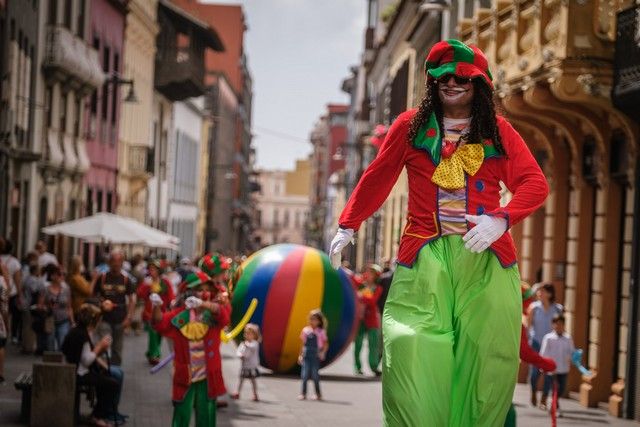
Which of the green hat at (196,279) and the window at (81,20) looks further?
the window at (81,20)

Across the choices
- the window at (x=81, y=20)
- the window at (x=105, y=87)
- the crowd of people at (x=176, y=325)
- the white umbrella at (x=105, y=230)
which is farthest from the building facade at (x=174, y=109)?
the crowd of people at (x=176, y=325)

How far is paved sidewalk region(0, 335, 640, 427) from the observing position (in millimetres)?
17344

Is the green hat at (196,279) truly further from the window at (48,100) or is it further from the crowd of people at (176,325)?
the window at (48,100)

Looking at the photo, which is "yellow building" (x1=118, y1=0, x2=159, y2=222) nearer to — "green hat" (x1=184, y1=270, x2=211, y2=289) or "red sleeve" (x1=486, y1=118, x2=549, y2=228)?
"green hat" (x1=184, y1=270, x2=211, y2=289)

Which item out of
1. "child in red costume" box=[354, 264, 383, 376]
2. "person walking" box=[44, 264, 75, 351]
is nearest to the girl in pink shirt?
"person walking" box=[44, 264, 75, 351]

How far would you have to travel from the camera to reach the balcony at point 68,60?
3747 cm

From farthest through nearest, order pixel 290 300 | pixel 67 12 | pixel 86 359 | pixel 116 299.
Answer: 1. pixel 67 12
2. pixel 290 300
3. pixel 116 299
4. pixel 86 359

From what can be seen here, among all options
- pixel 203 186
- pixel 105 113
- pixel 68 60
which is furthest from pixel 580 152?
pixel 203 186

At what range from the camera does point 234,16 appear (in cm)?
11056

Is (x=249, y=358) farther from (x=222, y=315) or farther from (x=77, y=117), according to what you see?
(x=77, y=117)

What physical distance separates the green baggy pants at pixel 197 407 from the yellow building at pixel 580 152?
23.9 feet

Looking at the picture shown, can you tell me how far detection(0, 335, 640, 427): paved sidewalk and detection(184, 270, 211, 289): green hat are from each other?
2524mm

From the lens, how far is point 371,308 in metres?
26.2

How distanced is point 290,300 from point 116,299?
2.37m
